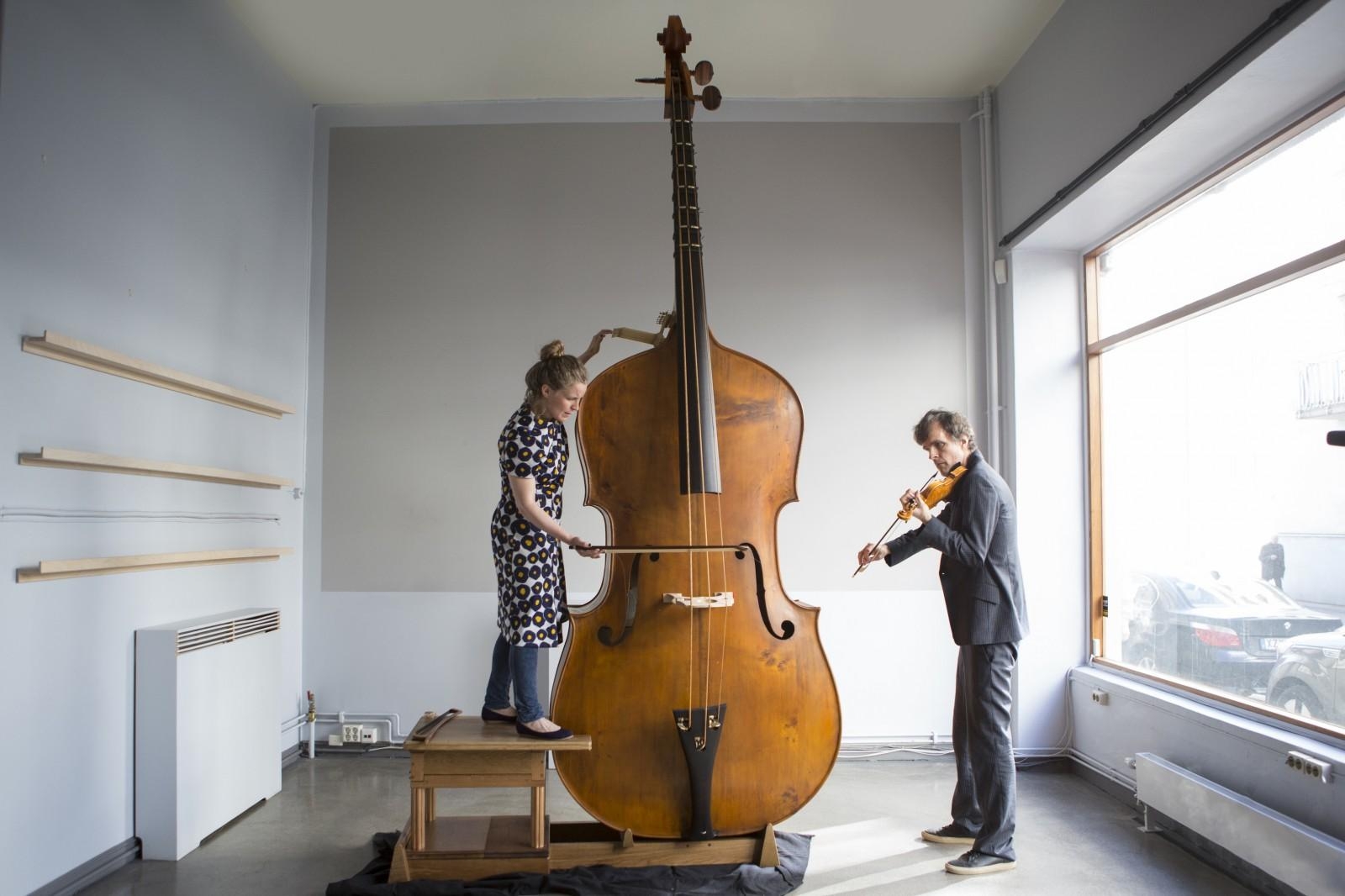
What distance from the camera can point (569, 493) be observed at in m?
4.61

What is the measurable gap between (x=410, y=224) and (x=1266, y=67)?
3.70 metres

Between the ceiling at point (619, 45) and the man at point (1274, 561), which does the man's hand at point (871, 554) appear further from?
A: the ceiling at point (619, 45)

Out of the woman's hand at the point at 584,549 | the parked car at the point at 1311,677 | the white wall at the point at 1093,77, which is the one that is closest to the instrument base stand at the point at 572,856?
the woman's hand at the point at 584,549

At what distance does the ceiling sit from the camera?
3.95m

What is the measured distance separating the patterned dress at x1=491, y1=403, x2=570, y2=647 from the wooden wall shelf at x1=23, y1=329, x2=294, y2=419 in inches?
51.7

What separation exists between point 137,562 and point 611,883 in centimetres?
192

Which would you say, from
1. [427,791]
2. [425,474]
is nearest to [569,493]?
[425,474]

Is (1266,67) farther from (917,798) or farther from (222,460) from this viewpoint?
(222,460)

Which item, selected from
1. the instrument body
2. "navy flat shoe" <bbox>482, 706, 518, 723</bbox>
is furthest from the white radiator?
the instrument body

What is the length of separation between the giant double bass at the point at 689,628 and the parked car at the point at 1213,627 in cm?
151

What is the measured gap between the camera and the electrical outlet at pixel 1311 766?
2615 millimetres

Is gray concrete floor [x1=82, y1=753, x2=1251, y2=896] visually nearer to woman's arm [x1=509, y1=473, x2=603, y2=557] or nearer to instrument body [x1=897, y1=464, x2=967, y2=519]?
instrument body [x1=897, y1=464, x2=967, y2=519]

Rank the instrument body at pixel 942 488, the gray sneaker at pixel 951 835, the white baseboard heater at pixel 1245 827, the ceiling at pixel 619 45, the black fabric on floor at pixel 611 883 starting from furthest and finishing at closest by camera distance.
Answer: the ceiling at pixel 619 45, the gray sneaker at pixel 951 835, the instrument body at pixel 942 488, the black fabric on floor at pixel 611 883, the white baseboard heater at pixel 1245 827

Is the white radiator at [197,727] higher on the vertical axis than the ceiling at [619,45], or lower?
lower
